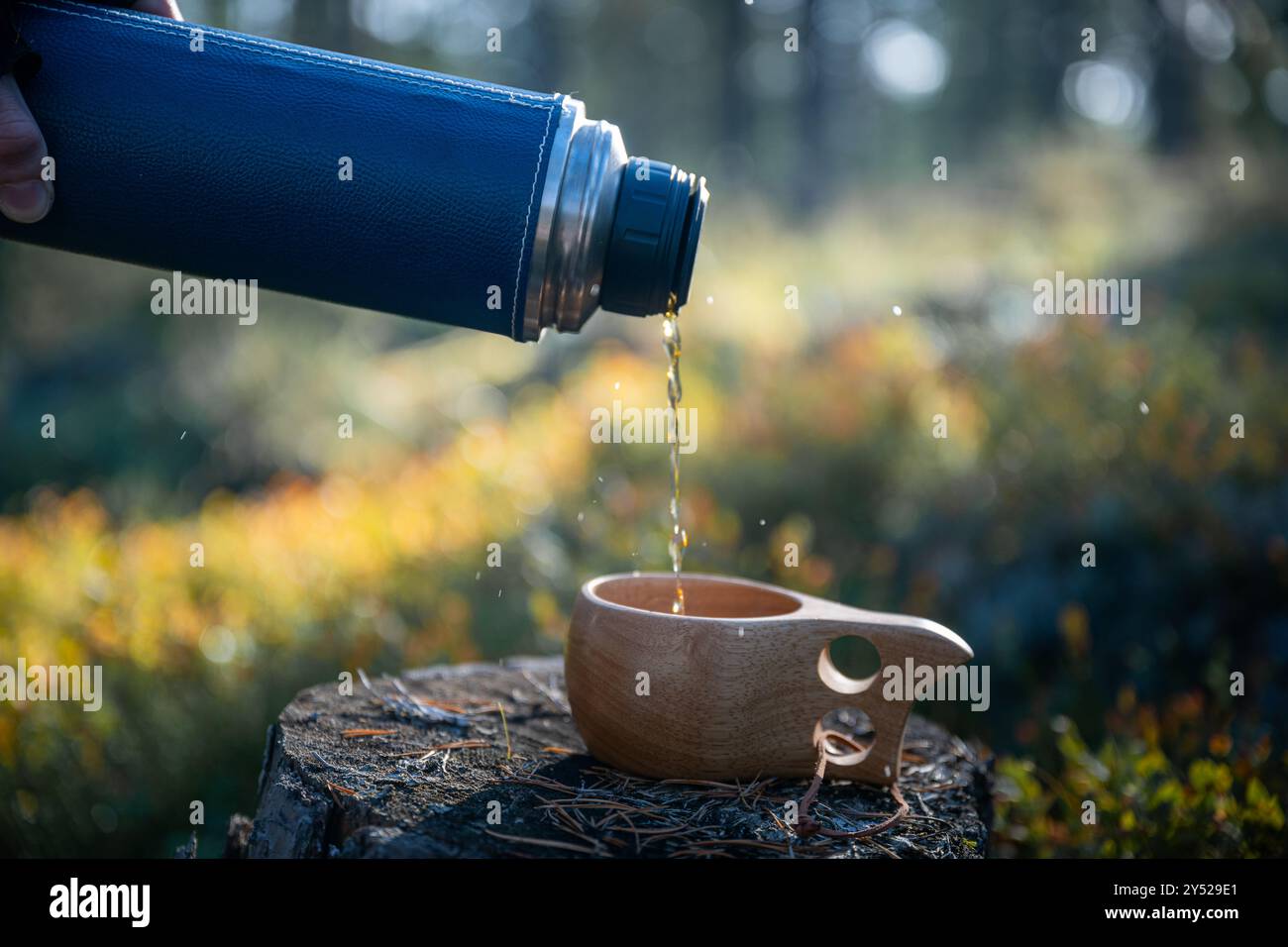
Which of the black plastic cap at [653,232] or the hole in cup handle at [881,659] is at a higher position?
the black plastic cap at [653,232]

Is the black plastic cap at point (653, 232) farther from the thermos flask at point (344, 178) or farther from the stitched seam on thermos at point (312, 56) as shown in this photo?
the stitched seam on thermos at point (312, 56)

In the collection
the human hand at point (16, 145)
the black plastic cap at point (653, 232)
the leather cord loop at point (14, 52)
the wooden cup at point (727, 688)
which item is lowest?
the wooden cup at point (727, 688)

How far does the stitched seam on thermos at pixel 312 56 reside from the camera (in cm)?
213

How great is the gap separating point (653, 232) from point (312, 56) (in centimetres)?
81

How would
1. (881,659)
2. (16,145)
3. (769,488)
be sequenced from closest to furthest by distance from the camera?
(16,145) → (881,659) → (769,488)

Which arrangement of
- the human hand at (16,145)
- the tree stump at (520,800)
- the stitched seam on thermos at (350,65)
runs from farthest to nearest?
1. the stitched seam on thermos at (350,65)
2. the human hand at (16,145)
3. the tree stump at (520,800)

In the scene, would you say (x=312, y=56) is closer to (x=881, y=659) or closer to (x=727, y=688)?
(x=727, y=688)

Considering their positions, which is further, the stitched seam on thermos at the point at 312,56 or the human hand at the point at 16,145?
the stitched seam on thermos at the point at 312,56

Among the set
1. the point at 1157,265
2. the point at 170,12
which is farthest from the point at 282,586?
the point at 1157,265

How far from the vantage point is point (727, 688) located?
204 centimetres

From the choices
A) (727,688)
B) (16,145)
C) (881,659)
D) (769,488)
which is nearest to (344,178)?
(16,145)

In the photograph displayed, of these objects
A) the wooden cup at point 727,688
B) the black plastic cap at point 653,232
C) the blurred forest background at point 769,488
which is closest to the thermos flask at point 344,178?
the black plastic cap at point 653,232

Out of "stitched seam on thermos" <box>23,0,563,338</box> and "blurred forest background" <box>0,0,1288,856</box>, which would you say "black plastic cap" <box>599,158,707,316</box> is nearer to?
"stitched seam on thermos" <box>23,0,563,338</box>
